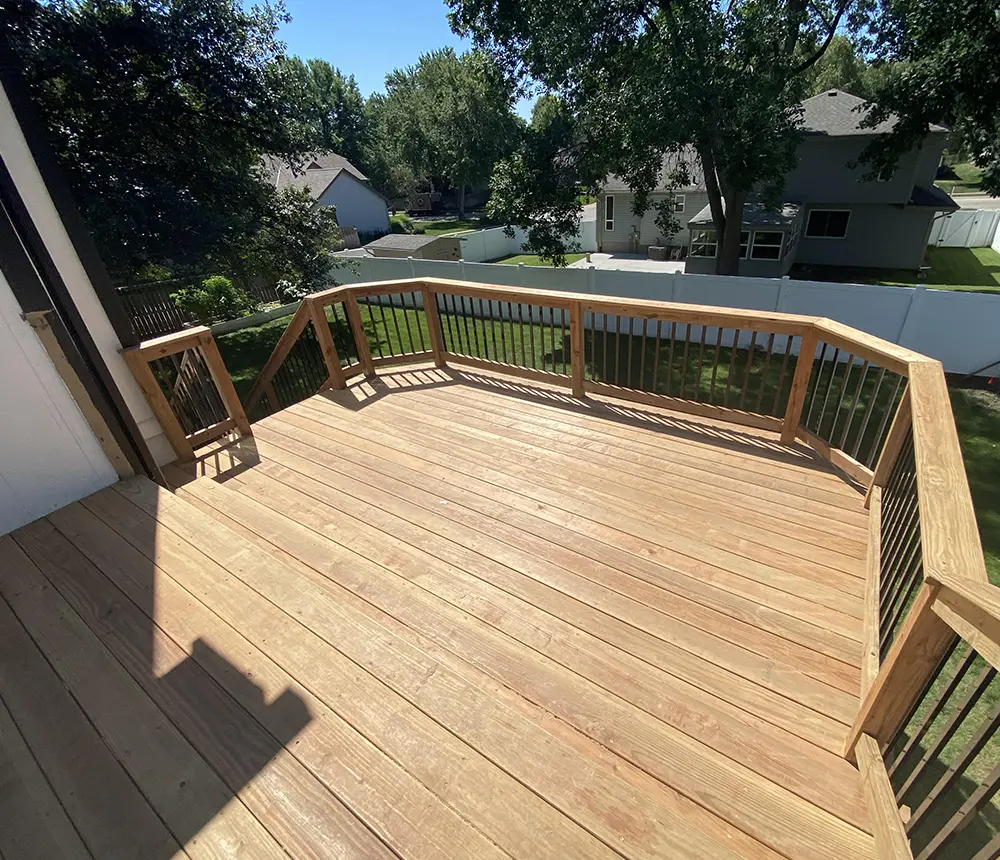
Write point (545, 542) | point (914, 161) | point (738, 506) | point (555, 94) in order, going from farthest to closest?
point (914, 161)
point (555, 94)
point (738, 506)
point (545, 542)

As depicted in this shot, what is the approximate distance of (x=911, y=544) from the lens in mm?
1739

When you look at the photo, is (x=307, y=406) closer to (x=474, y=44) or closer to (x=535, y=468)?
(x=535, y=468)

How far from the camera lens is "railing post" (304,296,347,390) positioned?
4.01m

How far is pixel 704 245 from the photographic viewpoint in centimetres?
1380

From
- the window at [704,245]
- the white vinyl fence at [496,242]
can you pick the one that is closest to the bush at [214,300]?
the white vinyl fence at [496,242]

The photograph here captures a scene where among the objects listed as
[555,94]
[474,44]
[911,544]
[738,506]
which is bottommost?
[738,506]

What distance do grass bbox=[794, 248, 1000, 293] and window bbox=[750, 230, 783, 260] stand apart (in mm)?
1194

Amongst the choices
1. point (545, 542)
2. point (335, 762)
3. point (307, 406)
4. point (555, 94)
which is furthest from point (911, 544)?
point (555, 94)

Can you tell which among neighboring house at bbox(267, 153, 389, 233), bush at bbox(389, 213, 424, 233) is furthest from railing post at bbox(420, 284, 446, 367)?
bush at bbox(389, 213, 424, 233)

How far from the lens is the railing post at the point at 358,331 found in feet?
13.9

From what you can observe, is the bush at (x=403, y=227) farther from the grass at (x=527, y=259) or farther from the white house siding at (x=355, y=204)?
the grass at (x=527, y=259)

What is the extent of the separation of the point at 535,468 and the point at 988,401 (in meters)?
6.71

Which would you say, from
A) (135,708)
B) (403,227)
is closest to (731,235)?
(135,708)

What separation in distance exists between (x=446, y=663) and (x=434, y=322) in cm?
330
